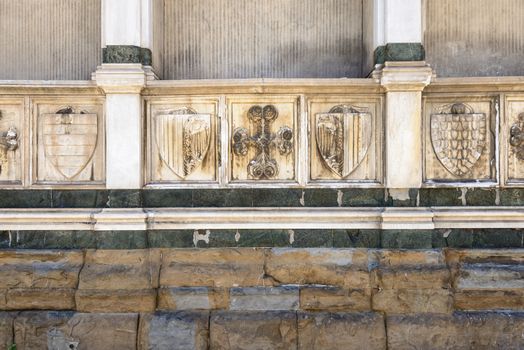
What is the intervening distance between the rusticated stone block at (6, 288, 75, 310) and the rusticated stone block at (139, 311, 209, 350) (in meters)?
0.81

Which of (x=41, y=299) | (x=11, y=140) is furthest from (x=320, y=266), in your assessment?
(x=11, y=140)

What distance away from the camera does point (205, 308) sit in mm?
4992

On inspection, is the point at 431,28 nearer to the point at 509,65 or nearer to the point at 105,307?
the point at 509,65

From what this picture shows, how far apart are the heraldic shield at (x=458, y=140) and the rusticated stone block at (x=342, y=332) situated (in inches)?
72.1

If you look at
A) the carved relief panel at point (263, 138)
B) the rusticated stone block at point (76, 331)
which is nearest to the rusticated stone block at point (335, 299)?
the carved relief panel at point (263, 138)

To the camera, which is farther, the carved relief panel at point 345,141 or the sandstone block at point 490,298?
the carved relief panel at point 345,141

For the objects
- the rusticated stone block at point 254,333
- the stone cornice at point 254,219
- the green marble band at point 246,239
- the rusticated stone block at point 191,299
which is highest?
the stone cornice at point 254,219

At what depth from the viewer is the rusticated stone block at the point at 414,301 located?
4859 mm

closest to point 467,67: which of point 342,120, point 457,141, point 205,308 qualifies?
point 457,141

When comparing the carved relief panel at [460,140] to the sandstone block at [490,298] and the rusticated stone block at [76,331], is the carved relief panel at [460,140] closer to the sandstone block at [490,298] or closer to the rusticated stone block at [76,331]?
the sandstone block at [490,298]

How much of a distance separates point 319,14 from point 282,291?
328cm

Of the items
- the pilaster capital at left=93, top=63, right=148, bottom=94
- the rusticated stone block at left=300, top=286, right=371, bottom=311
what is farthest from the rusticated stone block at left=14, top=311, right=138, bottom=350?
the pilaster capital at left=93, top=63, right=148, bottom=94

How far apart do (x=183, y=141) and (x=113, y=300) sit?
5.95 feet

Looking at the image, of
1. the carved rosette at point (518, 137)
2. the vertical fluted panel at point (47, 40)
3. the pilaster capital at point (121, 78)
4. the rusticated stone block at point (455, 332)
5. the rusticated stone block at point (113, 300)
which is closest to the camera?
the rusticated stone block at point (455, 332)
